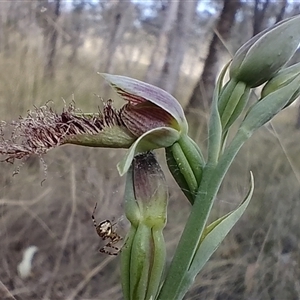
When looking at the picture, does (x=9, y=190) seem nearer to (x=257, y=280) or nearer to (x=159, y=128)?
(x=257, y=280)

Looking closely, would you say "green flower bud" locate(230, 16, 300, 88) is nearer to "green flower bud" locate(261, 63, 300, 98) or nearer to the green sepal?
"green flower bud" locate(261, 63, 300, 98)

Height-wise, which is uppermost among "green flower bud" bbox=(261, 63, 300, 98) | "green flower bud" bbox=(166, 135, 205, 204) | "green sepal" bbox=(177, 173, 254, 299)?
"green flower bud" bbox=(261, 63, 300, 98)

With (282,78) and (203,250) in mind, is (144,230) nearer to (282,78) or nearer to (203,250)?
(203,250)

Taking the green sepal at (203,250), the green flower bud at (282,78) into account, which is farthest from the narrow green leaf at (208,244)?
the green flower bud at (282,78)

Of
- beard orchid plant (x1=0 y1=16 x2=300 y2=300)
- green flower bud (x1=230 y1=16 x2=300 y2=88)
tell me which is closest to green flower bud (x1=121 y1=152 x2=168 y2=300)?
beard orchid plant (x1=0 y1=16 x2=300 y2=300)

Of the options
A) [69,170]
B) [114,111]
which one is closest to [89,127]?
[114,111]

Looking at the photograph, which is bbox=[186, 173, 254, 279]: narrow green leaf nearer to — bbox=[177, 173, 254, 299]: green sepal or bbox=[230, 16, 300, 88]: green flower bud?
bbox=[177, 173, 254, 299]: green sepal

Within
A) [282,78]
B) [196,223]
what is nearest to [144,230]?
[196,223]

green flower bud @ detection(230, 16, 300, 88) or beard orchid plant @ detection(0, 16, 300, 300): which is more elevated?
green flower bud @ detection(230, 16, 300, 88)
